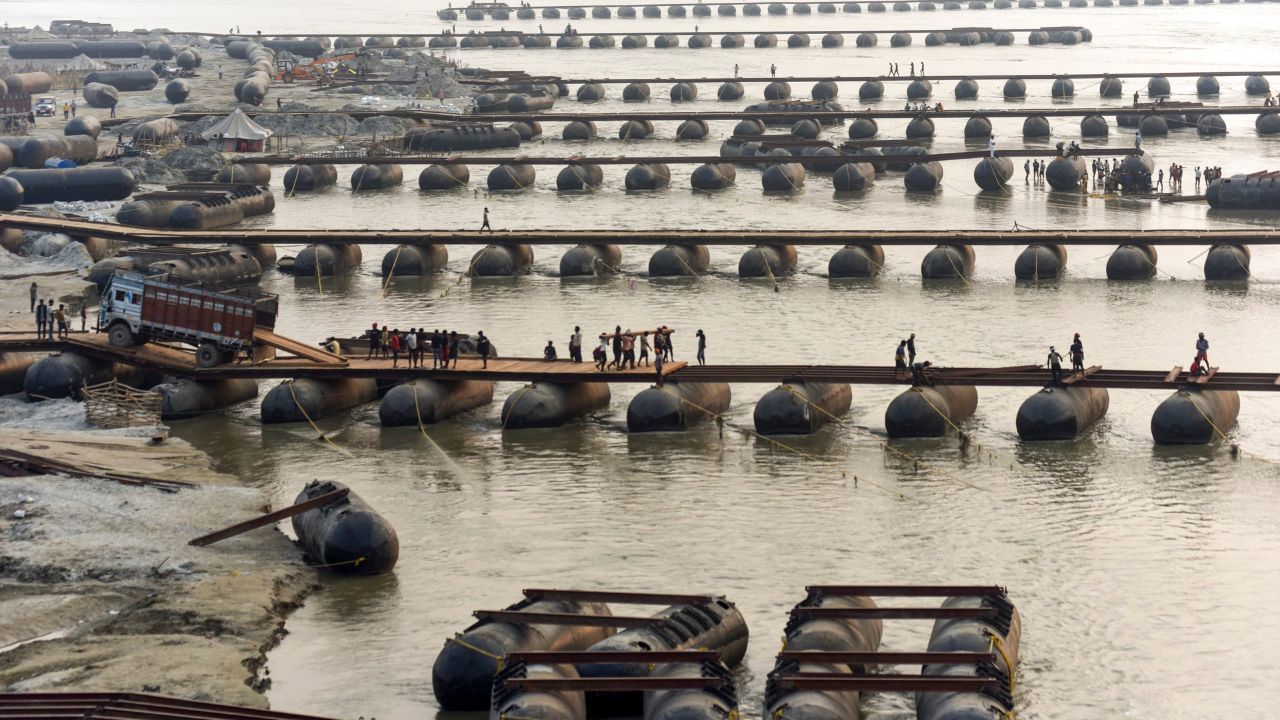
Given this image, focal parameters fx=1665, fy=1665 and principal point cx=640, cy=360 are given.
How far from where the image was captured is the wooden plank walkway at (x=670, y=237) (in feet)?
241

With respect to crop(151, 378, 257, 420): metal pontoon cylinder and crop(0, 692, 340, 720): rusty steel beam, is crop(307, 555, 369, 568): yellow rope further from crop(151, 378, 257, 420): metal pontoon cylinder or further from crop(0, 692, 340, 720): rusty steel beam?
crop(151, 378, 257, 420): metal pontoon cylinder

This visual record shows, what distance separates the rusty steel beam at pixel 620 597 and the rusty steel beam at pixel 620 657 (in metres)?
2.68

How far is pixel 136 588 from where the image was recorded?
119 feet

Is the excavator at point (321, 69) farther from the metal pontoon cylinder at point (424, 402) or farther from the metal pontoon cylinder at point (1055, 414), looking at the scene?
the metal pontoon cylinder at point (1055, 414)

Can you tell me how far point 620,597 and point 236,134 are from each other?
82.9m

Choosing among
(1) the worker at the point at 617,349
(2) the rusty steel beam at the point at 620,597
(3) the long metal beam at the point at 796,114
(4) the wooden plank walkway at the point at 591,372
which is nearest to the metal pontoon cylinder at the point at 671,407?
(4) the wooden plank walkway at the point at 591,372

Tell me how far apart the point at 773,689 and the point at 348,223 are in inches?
2645

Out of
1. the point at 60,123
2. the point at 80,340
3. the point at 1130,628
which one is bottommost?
the point at 1130,628

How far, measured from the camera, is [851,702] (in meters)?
29.5

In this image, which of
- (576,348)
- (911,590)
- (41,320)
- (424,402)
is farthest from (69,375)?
(911,590)

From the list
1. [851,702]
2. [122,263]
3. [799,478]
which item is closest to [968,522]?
[799,478]

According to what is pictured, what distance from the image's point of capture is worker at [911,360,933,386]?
50.2m

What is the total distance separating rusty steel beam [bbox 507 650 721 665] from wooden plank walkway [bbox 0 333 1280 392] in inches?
864

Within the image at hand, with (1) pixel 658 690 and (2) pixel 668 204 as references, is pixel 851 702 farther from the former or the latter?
(2) pixel 668 204
